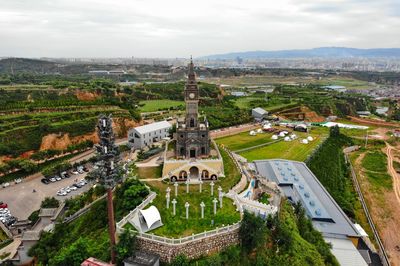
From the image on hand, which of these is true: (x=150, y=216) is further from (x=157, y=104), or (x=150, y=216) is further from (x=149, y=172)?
(x=157, y=104)

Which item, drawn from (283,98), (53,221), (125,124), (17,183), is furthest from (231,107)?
(53,221)

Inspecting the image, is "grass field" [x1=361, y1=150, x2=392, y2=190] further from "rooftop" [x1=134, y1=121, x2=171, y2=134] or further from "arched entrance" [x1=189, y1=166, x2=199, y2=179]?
"rooftop" [x1=134, y1=121, x2=171, y2=134]

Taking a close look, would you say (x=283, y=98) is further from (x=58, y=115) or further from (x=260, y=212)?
(x=260, y=212)

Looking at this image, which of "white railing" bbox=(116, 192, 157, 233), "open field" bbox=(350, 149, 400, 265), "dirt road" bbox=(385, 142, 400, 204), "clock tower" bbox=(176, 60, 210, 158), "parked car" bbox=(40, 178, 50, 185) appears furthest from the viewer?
"dirt road" bbox=(385, 142, 400, 204)

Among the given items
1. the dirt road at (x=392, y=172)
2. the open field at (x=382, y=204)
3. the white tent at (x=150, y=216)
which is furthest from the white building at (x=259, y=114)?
the white tent at (x=150, y=216)

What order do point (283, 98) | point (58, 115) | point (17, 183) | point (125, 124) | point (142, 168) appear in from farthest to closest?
point (283, 98) < point (125, 124) < point (58, 115) < point (17, 183) < point (142, 168)

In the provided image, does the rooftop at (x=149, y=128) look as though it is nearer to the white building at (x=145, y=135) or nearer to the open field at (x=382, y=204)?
the white building at (x=145, y=135)

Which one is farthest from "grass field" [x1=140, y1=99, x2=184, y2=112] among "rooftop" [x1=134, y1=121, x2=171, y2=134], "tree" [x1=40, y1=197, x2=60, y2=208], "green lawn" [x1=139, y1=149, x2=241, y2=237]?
"green lawn" [x1=139, y1=149, x2=241, y2=237]
